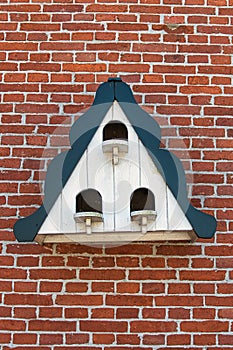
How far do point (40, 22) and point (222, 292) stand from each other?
5.52 feet

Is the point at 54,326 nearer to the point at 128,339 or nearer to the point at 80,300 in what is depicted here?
the point at 80,300

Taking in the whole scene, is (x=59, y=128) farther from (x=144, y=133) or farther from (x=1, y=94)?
(x=144, y=133)

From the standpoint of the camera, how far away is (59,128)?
3.35 meters

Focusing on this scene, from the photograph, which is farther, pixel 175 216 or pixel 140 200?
pixel 140 200

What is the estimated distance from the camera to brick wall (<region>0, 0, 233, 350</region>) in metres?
3.06

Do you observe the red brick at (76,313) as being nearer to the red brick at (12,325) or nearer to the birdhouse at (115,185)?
the red brick at (12,325)

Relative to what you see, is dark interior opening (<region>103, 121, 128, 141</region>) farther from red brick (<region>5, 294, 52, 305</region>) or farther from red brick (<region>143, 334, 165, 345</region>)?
red brick (<region>143, 334, 165, 345</region>)

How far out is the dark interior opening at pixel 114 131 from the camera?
9.75 ft

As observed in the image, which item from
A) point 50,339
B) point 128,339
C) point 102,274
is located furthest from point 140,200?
point 50,339

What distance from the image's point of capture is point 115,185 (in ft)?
9.45

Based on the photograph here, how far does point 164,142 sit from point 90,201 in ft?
2.02

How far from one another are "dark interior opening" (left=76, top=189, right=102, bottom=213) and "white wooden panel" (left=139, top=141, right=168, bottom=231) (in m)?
0.21

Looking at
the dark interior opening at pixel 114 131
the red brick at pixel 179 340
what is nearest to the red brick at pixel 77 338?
the red brick at pixel 179 340

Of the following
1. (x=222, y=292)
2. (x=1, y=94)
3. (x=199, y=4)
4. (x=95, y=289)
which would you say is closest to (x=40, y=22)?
(x=1, y=94)
